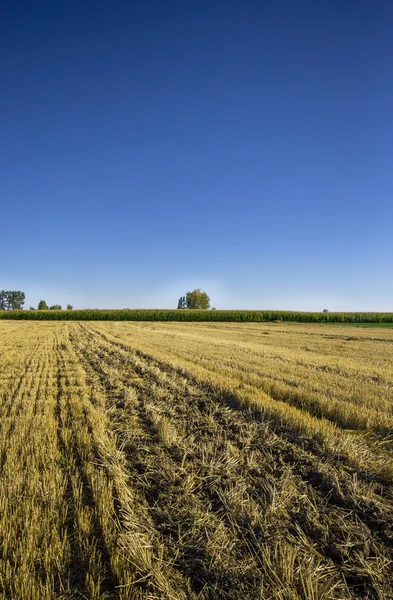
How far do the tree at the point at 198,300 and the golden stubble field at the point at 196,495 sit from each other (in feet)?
373

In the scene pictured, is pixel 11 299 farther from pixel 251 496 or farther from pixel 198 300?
pixel 251 496

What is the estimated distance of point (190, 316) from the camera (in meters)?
72.8

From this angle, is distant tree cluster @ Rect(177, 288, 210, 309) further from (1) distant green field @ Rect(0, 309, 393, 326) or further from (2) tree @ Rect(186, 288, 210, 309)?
(1) distant green field @ Rect(0, 309, 393, 326)

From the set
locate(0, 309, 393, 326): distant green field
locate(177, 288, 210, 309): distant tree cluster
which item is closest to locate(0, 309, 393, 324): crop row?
locate(0, 309, 393, 326): distant green field

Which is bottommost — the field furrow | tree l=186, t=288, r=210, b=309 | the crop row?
the field furrow

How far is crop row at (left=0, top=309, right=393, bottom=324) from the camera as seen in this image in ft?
232

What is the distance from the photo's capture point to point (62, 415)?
286 inches

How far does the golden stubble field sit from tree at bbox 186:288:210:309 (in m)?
114

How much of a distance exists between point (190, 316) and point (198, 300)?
166 feet

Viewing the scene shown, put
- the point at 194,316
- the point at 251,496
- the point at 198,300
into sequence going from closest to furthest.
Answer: the point at 251,496, the point at 194,316, the point at 198,300

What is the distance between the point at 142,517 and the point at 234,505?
41.6 inches

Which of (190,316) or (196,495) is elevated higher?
(190,316)

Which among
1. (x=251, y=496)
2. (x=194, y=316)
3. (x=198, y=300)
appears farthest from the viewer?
(x=198, y=300)

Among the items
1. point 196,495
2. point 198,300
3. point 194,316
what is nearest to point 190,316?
point 194,316
